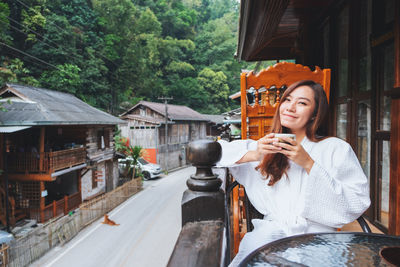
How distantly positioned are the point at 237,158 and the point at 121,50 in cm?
2557

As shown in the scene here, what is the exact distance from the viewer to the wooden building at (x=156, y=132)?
67.9 ft

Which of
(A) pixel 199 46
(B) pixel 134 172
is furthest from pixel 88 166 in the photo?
(A) pixel 199 46

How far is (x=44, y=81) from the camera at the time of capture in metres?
17.0

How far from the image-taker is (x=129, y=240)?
29.6 ft

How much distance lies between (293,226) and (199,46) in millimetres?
35024

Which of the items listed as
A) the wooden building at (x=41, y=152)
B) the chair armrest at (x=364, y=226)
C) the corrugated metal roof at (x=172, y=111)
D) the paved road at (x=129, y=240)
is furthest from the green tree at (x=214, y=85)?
the chair armrest at (x=364, y=226)

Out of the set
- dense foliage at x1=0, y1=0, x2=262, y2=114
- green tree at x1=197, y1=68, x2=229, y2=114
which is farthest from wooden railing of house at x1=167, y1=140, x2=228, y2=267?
green tree at x1=197, y1=68, x2=229, y2=114

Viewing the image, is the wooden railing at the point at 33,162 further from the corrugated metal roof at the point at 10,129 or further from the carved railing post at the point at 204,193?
the carved railing post at the point at 204,193

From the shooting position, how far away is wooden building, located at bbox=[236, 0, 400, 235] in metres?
1.85

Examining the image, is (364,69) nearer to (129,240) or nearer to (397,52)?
(397,52)

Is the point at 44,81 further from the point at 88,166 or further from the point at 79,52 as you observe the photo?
the point at 88,166

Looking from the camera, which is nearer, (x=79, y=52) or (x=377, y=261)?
(x=377, y=261)

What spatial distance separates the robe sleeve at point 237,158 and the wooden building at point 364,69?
1.04 m

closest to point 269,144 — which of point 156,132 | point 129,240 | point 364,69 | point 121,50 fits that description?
point 364,69
